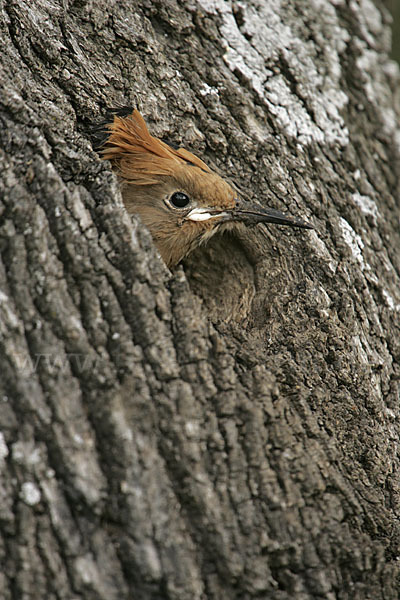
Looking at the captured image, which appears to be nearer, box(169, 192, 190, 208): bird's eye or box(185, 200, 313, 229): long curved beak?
box(185, 200, 313, 229): long curved beak

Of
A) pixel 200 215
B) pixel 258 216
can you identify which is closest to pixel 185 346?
pixel 258 216

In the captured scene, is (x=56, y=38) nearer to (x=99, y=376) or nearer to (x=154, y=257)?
(x=154, y=257)

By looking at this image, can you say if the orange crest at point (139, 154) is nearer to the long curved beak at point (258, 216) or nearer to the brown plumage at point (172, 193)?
the brown plumage at point (172, 193)

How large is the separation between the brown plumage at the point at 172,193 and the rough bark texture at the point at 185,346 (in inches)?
3.8

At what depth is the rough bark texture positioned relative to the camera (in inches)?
71.7

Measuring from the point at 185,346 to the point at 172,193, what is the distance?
4.29 ft

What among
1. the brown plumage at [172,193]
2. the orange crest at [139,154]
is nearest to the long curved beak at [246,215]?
the brown plumage at [172,193]

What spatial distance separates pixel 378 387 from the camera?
274 cm

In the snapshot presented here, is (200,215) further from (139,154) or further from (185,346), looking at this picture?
(185,346)

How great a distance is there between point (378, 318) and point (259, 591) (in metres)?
1.53

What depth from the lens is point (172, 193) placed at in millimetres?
3156

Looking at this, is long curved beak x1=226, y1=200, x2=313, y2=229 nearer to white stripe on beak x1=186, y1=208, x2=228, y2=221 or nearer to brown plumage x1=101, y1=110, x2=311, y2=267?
brown plumage x1=101, y1=110, x2=311, y2=267

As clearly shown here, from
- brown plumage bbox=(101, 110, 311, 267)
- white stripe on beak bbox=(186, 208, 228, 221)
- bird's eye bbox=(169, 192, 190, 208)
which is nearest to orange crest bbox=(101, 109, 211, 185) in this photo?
brown plumage bbox=(101, 110, 311, 267)

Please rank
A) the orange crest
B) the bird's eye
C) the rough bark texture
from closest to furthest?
the rough bark texture
the orange crest
the bird's eye
